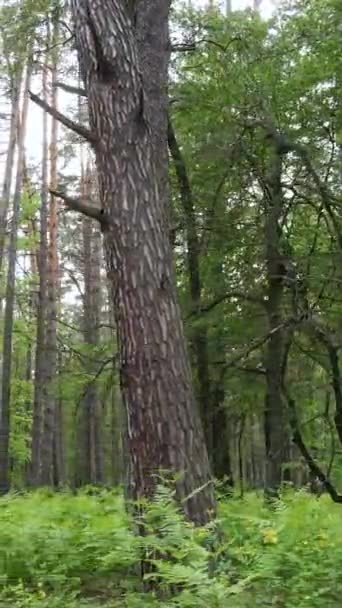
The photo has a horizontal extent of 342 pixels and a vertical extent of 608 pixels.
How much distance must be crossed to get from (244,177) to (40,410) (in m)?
8.90

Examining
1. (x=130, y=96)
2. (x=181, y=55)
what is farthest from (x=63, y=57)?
(x=130, y=96)

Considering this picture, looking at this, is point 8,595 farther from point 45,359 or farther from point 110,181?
point 45,359

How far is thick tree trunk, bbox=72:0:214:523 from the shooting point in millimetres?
4426

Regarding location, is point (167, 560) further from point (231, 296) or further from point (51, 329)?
point (51, 329)

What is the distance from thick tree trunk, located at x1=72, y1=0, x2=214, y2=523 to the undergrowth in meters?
0.49

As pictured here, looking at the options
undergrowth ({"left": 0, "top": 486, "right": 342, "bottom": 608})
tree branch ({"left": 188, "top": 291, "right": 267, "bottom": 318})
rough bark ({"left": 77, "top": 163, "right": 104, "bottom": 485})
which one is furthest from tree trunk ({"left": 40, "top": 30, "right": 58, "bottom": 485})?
undergrowth ({"left": 0, "top": 486, "right": 342, "bottom": 608})

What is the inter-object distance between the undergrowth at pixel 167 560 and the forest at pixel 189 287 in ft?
0.06

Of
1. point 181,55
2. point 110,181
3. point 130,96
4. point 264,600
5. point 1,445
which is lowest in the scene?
point 264,600

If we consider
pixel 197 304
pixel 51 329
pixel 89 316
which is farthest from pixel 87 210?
pixel 89 316

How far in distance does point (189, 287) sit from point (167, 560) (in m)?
6.72

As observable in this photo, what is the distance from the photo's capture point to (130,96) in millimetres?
4910

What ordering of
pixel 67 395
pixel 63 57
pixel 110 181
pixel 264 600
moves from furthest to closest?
1. pixel 67 395
2. pixel 63 57
3. pixel 110 181
4. pixel 264 600

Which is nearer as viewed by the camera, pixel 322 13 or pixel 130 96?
pixel 130 96

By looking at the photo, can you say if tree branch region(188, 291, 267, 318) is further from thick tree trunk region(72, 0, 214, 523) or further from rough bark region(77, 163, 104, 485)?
rough bark region(77, 163, 104, 485)
